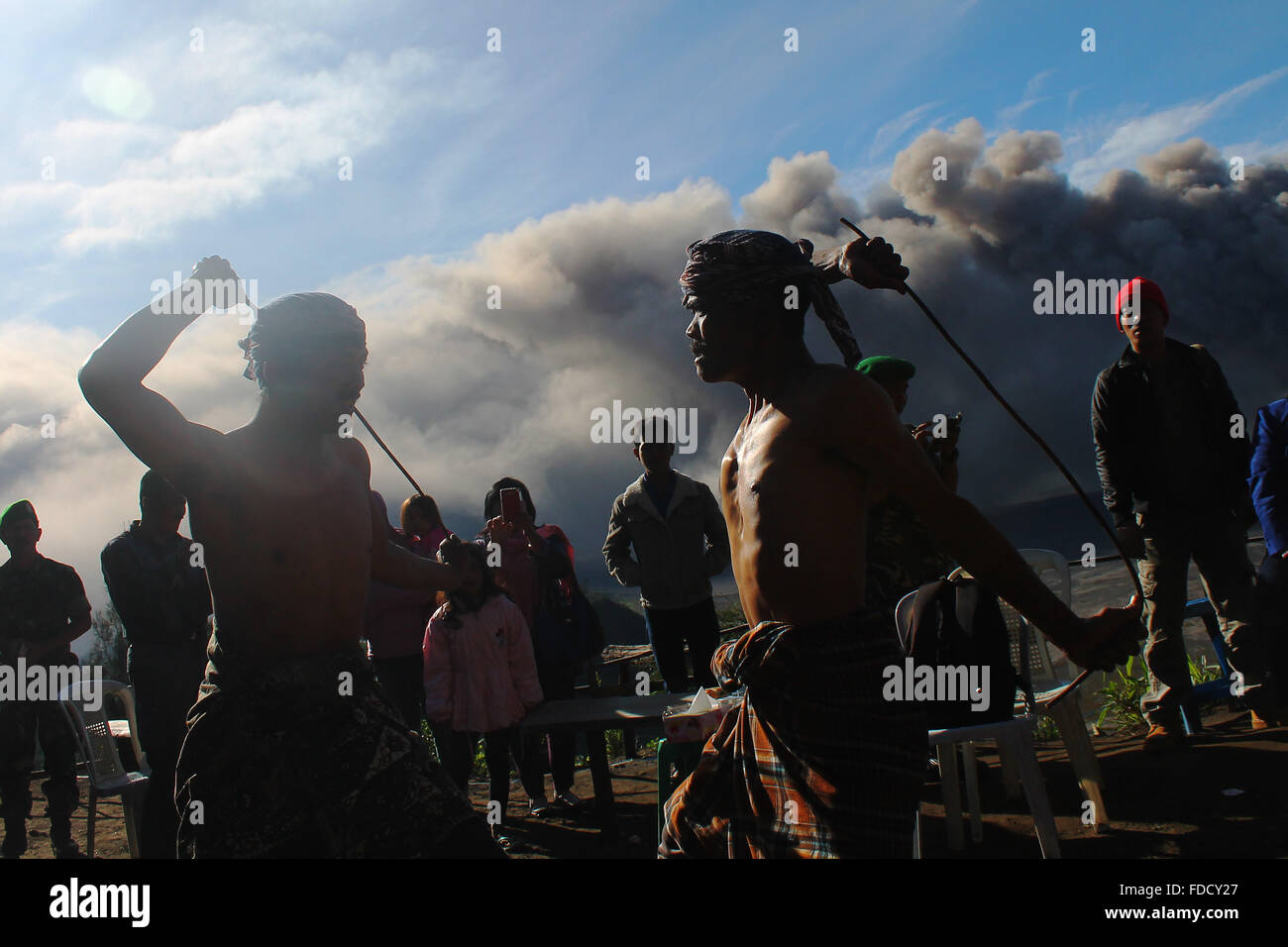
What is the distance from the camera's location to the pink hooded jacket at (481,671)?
5105 mm

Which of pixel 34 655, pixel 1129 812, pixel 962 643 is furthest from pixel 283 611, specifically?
pixel 34 655

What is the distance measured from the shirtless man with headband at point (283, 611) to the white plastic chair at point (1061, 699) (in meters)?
2.56

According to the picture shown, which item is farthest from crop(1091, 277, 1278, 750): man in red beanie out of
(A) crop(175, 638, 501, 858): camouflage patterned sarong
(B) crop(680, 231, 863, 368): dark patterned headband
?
(A) crop(175, 638, 501, 858): camouflage patterned sarong

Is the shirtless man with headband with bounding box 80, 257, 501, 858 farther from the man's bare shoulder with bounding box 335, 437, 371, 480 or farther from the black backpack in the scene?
the black backpack

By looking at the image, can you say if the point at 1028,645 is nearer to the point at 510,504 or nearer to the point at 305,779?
the point at 510,504

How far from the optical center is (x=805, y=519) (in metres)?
2.00

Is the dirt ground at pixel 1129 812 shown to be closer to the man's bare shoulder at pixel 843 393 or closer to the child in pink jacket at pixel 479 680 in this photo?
the child in pink jacket at pixel 479 680

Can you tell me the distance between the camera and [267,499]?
7.07 feet

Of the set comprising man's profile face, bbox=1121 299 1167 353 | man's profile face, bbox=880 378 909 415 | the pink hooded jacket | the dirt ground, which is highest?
man's profile face, bbox=1121 299 1167 353

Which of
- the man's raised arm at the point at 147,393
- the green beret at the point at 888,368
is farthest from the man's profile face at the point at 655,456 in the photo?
the man's raised arm at the point at 147,393

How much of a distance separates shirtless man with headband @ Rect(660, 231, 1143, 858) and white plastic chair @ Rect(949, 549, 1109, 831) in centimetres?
208

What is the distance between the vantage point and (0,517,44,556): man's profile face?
566 centimetres
